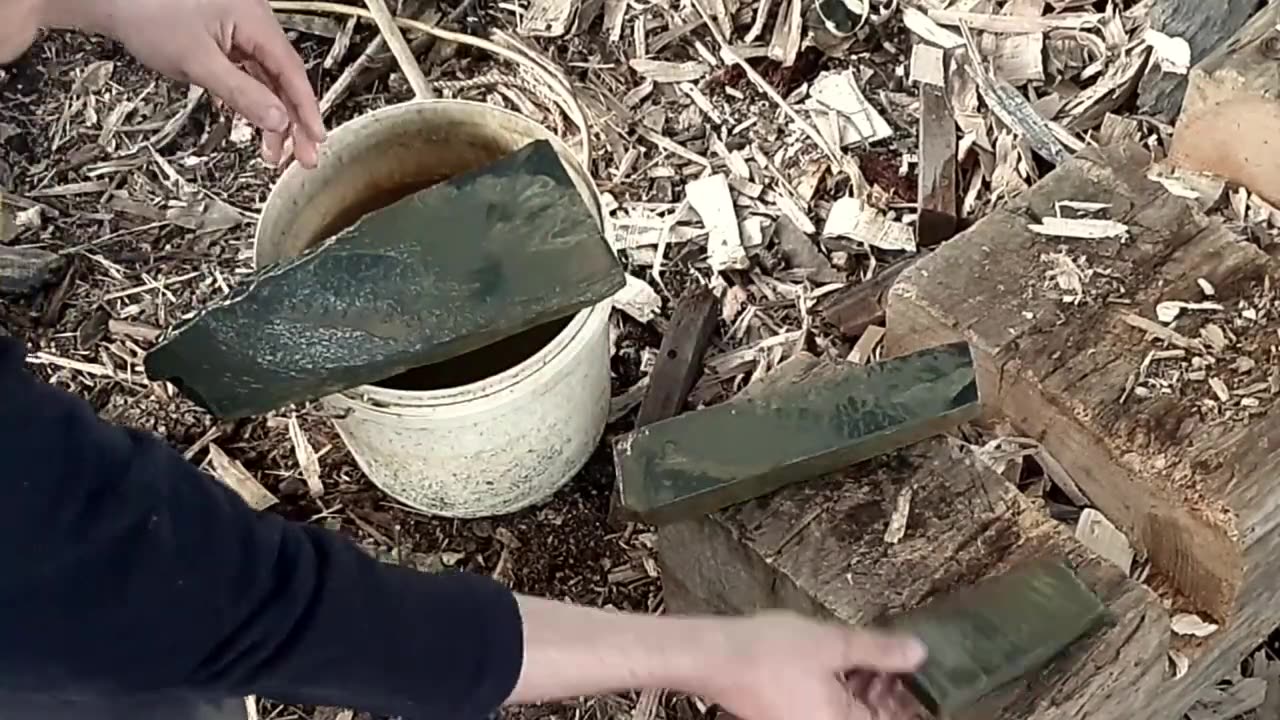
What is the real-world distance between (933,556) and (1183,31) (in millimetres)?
937

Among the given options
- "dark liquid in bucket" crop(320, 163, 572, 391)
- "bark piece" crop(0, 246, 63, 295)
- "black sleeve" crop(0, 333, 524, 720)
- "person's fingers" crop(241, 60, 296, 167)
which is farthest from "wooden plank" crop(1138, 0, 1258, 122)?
"bark piece" crop(0, 246, 63, 295)

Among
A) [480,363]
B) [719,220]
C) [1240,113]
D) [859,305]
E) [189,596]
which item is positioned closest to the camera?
→ [189,596]

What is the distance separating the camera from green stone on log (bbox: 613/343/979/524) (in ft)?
4.23

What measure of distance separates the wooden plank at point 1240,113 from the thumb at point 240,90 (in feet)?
2.82

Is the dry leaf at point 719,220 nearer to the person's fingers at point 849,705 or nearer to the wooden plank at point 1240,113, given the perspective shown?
the wooden plank at point 1240,113

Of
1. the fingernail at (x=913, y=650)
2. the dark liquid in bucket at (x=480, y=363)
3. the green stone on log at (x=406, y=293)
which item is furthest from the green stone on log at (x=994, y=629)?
the dark liquid in bucket at (x=480, y=363)

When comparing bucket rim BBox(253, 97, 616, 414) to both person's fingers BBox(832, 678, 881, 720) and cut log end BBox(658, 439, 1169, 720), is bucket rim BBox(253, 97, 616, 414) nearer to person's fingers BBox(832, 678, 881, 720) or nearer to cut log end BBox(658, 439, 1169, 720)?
cut log end BBox(658, 439, 1169, 720)

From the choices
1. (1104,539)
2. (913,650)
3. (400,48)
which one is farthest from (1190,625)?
(400,48)

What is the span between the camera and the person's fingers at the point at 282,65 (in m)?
1.50

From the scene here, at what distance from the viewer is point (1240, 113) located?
1453 mm

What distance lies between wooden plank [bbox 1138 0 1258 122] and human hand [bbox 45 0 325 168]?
99 centimetres

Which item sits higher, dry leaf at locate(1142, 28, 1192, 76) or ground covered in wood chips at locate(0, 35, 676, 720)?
dry leaf at locate(1142, 28, 1192, 76)

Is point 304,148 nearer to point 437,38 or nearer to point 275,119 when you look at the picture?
point 275,119

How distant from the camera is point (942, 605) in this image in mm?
1229
